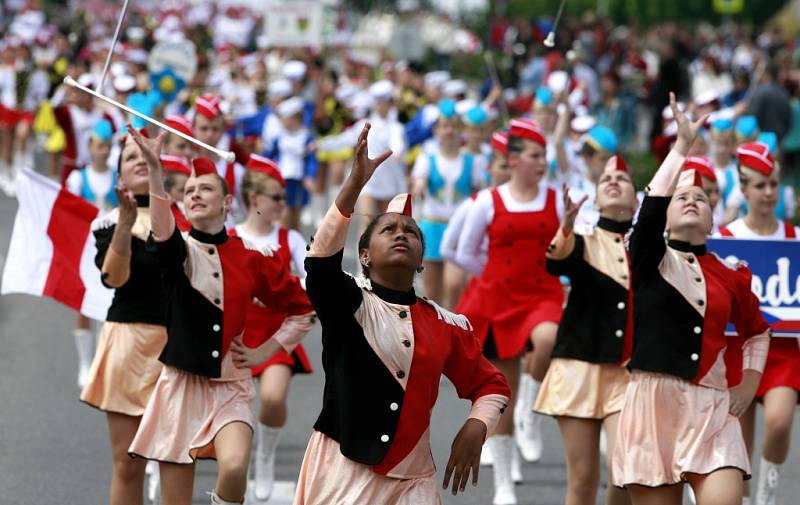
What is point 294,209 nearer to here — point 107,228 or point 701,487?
point 107,228

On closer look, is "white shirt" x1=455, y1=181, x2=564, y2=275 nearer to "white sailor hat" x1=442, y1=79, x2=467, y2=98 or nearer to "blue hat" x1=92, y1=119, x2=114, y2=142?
"blue hat" x1=92, y1=119, x2=114, y2=142

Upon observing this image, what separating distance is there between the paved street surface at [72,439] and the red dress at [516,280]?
38.8 inches

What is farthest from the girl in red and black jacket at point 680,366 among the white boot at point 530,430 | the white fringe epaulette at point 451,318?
the white boot at point 530,430

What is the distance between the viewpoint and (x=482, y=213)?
9414 mm

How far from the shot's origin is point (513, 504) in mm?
9141

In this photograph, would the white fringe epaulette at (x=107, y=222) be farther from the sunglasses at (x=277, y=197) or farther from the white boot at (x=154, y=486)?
the white boot at (x=154, y=486)

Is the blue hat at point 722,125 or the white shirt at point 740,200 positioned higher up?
the blue hat at point 722,125

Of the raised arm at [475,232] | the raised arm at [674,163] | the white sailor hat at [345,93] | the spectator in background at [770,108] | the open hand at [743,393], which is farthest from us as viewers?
the white sailor hat at [345,93]

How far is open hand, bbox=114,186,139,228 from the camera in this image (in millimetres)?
7191

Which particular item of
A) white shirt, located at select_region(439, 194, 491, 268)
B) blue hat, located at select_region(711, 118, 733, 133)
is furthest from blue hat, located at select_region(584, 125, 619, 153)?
blue hat, located at select_region(711, 118, 733, 133)

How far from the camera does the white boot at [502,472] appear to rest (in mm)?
9164

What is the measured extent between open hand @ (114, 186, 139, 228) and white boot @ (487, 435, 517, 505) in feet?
9.27

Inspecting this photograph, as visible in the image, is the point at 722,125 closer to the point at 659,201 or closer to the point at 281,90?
the point at 659,201

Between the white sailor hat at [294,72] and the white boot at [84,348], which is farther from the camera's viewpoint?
the white sailor hat at [294,72]
